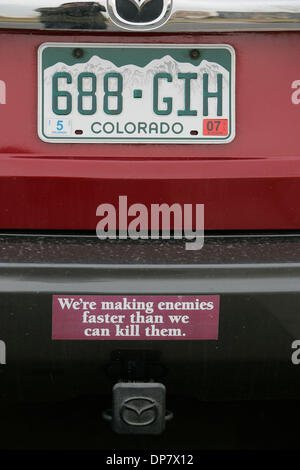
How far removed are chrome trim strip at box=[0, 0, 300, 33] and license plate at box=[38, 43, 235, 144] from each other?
0.19ft

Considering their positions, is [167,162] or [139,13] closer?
[139,13]

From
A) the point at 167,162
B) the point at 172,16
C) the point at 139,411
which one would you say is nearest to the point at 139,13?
the point at 172,16

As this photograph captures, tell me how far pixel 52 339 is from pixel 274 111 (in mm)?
851

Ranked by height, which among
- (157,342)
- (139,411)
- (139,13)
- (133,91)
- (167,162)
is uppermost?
(139,13)

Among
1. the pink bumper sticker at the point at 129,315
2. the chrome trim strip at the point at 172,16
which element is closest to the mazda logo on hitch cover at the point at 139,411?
the pink bumper sticker at the point at 129,315

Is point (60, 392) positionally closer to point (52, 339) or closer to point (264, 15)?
point (52, 339)

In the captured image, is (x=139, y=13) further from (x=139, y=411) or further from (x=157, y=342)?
(x=139, y=411)

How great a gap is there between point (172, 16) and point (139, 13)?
0.09m

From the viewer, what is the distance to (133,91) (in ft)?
7.22

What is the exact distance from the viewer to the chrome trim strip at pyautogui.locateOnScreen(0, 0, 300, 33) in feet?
6.99

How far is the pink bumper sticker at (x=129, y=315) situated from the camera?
2037mm

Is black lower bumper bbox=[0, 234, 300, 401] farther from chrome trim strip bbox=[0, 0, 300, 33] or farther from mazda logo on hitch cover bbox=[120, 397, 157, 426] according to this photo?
chrome trim strip bbox=[0, 0, 300, 33]

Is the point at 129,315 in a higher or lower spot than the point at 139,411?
higher
